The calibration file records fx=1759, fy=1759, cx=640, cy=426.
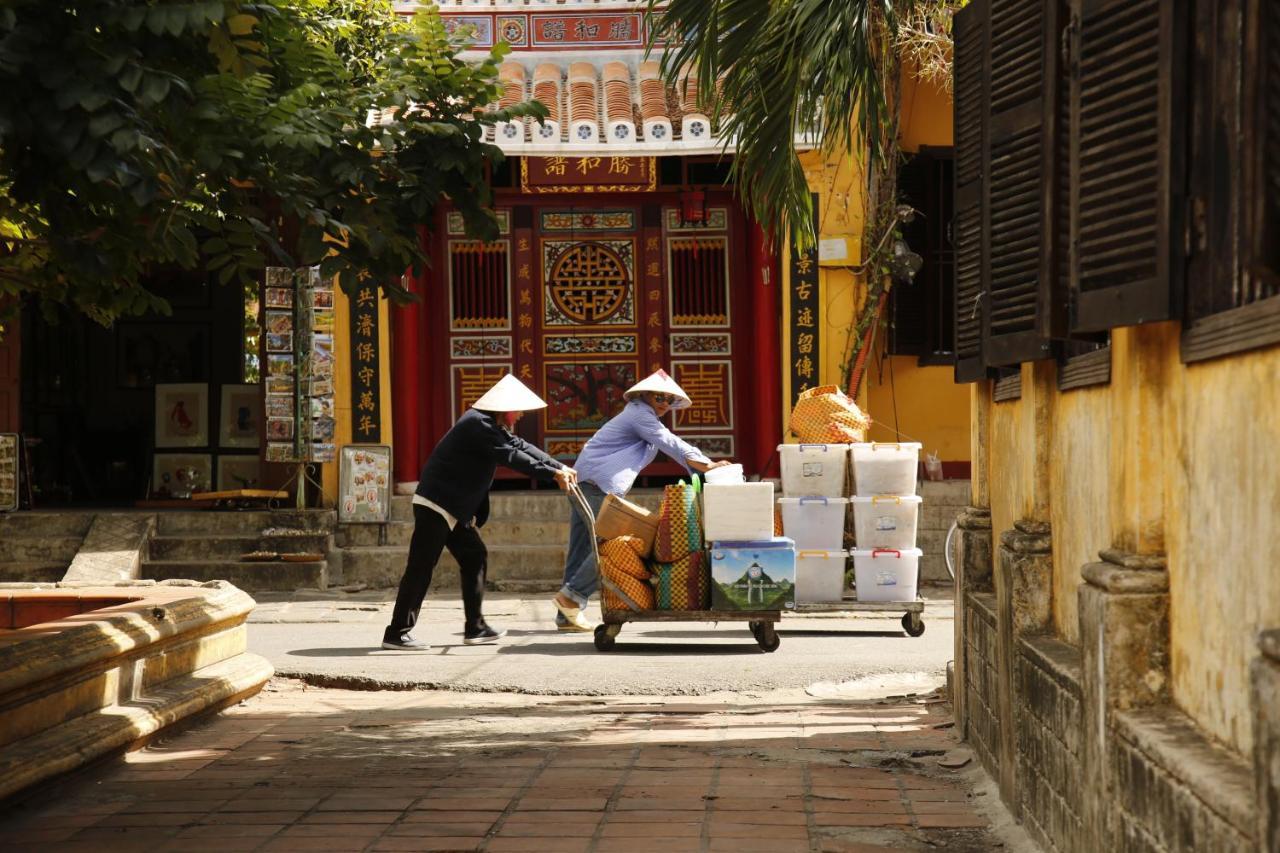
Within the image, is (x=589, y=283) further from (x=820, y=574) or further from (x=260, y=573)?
(x=820, y=574)

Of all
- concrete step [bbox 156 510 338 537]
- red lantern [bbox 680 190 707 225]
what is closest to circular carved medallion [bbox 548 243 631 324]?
red lantern [bbox 680 190 707 225]

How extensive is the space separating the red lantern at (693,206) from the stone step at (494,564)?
3.51m

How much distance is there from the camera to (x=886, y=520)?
1174 cm

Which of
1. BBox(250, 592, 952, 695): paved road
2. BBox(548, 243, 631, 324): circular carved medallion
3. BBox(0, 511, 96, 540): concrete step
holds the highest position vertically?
BBox(548, 243, 631, 324): circular carved medallion

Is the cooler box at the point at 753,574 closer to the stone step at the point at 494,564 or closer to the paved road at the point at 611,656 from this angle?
the paved road at the point at 611,656

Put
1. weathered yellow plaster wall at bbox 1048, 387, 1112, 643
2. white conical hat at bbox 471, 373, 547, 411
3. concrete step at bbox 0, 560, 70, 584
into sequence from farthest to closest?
concrete step at bbox 0, 560, 70, 584
white conical hat at bbox 471, 373, 547, 411
weathered yellow plaster wall at bbox 1048, 387, 1112, 643

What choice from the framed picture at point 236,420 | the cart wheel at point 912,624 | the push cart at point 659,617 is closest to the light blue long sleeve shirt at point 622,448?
the push cart at point 659,617

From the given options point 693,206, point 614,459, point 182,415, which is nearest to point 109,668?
point 614,459

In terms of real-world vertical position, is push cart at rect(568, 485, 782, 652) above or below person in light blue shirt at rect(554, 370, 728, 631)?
below

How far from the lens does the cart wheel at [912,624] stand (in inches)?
467

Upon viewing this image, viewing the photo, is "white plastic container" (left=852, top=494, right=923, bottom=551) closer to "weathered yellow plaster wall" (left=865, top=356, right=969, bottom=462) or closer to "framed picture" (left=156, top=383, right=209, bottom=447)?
"weathered yellow plaster wall" (left=865, top=356, right=969, bottom=462)

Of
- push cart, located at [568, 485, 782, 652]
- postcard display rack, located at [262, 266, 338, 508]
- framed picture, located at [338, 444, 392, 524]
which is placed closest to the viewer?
push cart, located at [568, 485, 782, 652]

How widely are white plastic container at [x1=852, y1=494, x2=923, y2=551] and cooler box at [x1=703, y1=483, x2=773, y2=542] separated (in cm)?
131

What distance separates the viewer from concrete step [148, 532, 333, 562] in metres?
15.5
